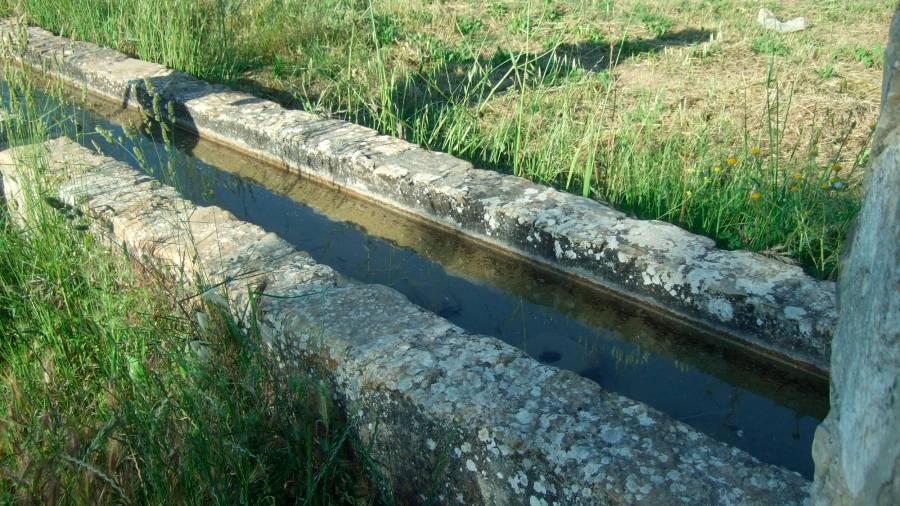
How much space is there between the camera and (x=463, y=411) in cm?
222

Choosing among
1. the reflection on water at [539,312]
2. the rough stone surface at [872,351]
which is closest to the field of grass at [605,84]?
the reflection on water at [539,312]

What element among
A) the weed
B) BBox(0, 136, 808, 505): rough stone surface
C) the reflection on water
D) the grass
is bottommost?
the reflection on water

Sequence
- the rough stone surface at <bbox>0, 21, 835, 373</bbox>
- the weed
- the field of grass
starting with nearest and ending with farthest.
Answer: the rough stone surface at <bbox>0, 21, 835, 373</bbox>
the field of grass
the weed


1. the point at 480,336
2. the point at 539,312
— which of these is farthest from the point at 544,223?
the point at 480,336

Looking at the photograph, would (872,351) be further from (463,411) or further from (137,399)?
(137,399)

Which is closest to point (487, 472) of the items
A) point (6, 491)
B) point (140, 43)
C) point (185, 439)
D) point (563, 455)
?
point (563, 455)

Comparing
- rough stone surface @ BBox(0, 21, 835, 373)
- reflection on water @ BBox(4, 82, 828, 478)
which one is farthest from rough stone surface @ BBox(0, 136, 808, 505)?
rough stone surface @ BBox(0, 21, 835, 373)

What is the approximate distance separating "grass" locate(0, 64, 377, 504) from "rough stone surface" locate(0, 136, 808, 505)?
114mm

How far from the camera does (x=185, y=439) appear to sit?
2.09 m

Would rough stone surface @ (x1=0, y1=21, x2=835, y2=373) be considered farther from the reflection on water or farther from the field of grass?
the field of grass

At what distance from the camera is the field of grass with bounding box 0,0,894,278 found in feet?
12.8

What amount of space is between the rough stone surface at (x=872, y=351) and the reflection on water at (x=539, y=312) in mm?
1388

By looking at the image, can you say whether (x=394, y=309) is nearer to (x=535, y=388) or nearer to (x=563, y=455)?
(x=535, y=388)

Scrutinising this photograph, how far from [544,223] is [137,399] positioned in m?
1.84
